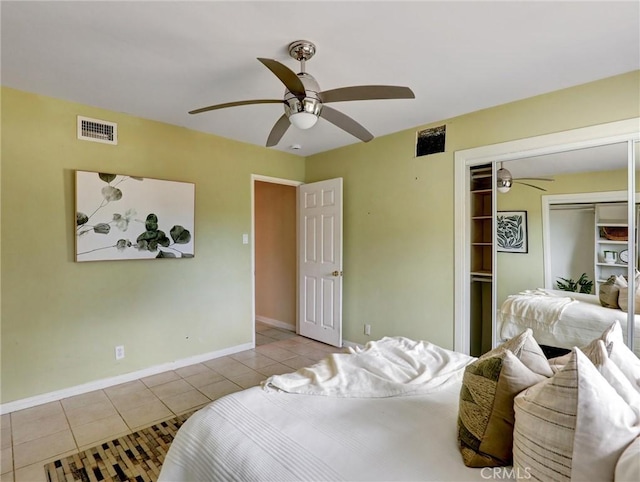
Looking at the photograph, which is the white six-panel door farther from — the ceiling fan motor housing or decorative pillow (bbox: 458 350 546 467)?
decorative pillow (bbox: 458 350 546 467)

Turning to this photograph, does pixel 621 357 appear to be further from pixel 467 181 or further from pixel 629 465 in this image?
pixel 467 181

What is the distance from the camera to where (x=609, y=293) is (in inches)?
96.7

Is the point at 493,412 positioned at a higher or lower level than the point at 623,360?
lower

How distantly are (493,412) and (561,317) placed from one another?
2000mm

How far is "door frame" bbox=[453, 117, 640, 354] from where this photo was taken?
262 centimetres

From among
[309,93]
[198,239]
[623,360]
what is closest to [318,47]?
[309,93]

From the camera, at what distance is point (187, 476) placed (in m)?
1.32

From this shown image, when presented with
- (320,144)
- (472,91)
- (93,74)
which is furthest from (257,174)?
(472,91)

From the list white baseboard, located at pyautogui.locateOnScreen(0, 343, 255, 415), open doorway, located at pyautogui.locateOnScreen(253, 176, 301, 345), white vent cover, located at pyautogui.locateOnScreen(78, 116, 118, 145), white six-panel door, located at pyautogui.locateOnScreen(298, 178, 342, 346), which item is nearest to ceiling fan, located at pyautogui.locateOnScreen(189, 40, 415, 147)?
white vent cover, located at pyautogui.locateOnScreen(78, 116, 118, 145)

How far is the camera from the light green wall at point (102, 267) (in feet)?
8.69

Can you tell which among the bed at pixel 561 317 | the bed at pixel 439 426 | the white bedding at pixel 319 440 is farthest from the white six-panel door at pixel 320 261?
the white bedding at pixel 319 440

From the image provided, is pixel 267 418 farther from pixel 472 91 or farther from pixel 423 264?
pixel 472 91

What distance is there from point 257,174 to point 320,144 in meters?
0.89

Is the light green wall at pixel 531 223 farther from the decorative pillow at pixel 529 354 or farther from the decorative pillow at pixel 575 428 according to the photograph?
the decorative pillow at pixel 575 428
